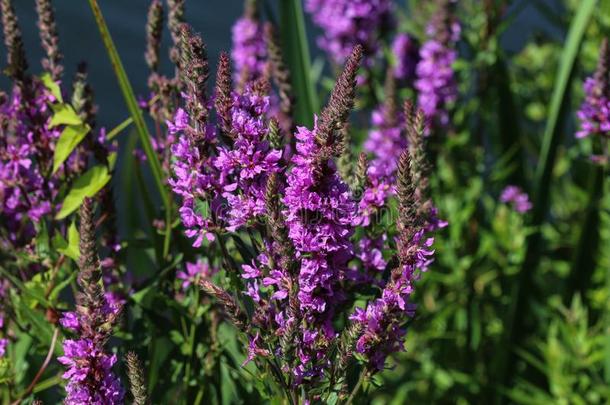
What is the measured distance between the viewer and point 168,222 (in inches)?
53.1

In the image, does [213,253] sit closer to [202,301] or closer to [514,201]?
[202,301]

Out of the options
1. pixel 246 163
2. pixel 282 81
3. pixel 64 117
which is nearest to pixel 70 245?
pixel 64 117

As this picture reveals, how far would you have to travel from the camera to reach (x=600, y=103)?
1747 millimetres

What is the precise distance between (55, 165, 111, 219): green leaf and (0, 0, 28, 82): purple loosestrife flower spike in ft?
0.69

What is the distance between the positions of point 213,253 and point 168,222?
101 mm

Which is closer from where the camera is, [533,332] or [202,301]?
[202,301]

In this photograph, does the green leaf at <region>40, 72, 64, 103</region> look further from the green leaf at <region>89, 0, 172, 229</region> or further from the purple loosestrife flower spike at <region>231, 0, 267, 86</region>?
the purple loosestrife flower spike at <region>231, 0, 267, 86</region>

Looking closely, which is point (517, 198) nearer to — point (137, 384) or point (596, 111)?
point (596, 111)

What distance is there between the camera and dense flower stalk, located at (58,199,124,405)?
1.00 metres

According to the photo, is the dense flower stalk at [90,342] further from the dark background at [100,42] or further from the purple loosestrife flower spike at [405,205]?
the dark background at [100,42]

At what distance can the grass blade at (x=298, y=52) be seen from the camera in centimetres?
200

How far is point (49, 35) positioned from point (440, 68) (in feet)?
4.18

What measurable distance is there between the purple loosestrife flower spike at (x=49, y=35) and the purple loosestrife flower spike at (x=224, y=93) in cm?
50

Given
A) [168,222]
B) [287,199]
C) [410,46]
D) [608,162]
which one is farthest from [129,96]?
[410,46]
